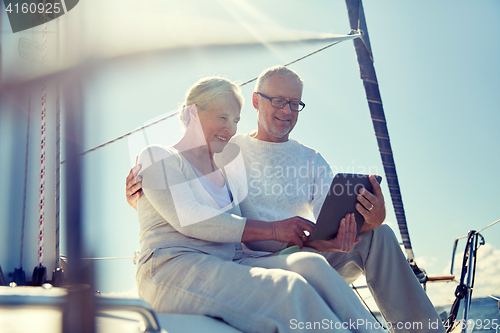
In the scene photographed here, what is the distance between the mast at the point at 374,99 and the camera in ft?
14.8

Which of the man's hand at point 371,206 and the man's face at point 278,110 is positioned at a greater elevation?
the man's face at point 278,110

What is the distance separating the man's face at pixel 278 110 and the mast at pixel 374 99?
2.27 m

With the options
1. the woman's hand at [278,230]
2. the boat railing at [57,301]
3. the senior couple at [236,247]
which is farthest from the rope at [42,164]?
the boat railing at [57,301]

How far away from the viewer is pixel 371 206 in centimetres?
171

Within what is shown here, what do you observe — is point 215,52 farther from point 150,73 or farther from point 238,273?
point 238,273

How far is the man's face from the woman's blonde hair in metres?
0.71

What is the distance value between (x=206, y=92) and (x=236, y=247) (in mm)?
689

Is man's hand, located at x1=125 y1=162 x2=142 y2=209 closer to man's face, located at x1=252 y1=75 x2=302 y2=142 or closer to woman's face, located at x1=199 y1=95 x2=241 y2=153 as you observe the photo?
woman's face, located at x1=199 y1=95 x2=241 y2=153

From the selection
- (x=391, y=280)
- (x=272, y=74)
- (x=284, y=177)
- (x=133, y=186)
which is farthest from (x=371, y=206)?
(x=272, y=74)

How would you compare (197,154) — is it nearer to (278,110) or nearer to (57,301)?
(278,110)

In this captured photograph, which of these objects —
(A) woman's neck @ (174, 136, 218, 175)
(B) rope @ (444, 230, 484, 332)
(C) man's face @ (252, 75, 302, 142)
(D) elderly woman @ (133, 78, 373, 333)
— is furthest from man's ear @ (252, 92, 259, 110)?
(B) rope @ (444, 230, 484, 332)

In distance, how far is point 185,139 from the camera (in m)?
1.79

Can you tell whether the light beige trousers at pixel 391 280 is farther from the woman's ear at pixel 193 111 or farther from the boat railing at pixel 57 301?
the boat railing at pixel 57 301

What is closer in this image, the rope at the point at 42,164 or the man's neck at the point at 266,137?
the rope at the point at 42,164
